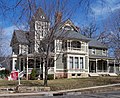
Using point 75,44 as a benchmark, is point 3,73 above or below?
below

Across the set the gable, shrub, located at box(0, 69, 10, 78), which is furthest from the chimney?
shrub, located at box(0, 69, 10, 78)

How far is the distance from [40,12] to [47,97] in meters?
9.04

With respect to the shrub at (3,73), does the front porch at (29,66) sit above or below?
above

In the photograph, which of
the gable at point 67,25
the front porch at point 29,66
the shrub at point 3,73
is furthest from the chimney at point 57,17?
the shrub at point 3,73

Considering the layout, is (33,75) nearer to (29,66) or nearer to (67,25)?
(29,66)

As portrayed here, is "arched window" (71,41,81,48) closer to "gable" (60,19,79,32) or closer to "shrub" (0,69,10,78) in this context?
"gable" (60,19,79,32)

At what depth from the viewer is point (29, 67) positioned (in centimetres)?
4472

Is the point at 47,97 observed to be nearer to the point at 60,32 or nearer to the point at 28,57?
the point at 60,32

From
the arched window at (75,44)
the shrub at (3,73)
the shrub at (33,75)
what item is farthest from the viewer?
the arched window at (75,44)

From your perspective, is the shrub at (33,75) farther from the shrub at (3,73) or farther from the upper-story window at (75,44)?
the upper-story window at (75,44)

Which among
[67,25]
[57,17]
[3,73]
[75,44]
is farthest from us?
[75,44]

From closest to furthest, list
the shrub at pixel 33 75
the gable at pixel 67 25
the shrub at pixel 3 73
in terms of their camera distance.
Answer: the gable at pixel 67 25 < the shrub at pixel 33 75 < the shrub at pixel 3 73

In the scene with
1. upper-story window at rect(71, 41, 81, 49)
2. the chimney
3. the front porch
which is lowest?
the front porch

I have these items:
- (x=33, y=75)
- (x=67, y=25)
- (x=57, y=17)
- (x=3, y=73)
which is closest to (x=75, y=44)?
(x=33, y=75)
